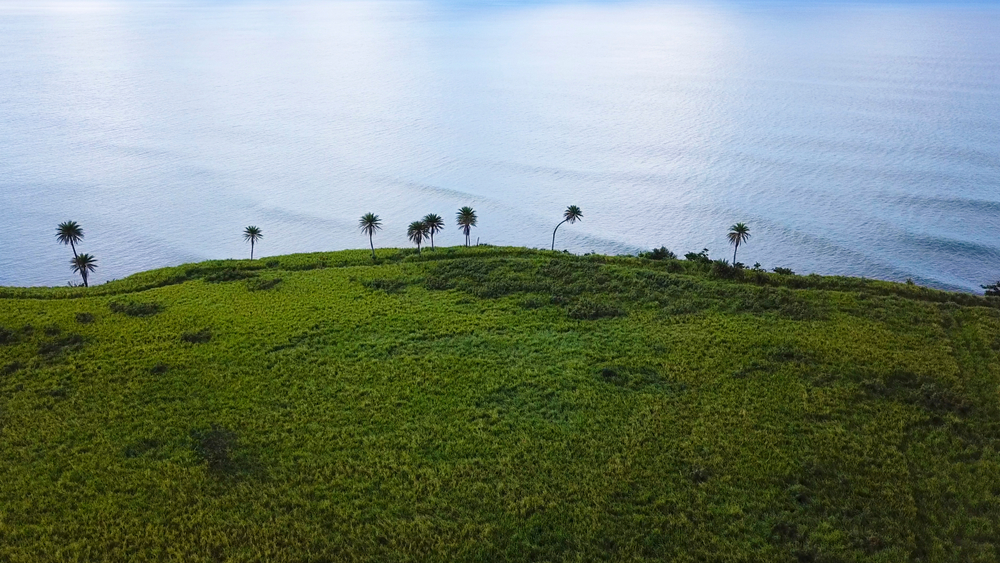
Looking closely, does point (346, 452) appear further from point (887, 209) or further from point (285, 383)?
point (887, 209)

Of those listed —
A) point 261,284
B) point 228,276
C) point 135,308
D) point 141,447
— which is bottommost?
point 141,447

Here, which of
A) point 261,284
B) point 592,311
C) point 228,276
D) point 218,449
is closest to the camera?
point 218,449

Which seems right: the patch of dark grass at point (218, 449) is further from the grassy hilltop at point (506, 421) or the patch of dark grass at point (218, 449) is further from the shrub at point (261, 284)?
the shrub at point (261, 284)

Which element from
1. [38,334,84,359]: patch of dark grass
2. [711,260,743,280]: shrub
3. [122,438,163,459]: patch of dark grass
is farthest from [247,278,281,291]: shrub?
[711,260,743,280]: shrub

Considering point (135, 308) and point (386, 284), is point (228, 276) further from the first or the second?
point (386, 284)

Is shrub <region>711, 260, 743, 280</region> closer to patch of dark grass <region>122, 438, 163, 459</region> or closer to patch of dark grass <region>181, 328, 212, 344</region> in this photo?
patch of dark grass <region>181, 328, 212, 344</region>

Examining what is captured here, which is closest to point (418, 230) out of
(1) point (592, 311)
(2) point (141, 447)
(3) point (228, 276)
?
(3) point (228, 276)

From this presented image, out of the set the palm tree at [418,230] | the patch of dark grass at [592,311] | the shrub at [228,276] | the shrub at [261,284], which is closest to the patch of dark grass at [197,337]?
the shrub at [261,284]
